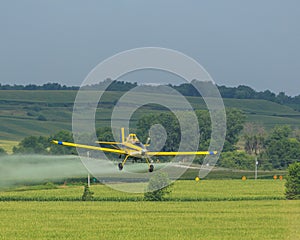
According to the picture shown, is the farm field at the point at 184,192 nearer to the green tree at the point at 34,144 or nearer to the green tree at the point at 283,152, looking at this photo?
the green tree at the point at 34,144

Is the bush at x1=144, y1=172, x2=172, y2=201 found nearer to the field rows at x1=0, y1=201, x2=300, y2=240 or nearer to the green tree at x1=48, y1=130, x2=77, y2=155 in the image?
the field rows at x1=0, y1=201, x2=300, y2=240

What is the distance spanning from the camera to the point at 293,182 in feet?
313

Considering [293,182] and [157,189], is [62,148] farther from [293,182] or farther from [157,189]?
[293,182]

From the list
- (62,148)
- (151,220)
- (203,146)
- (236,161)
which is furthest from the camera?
(203,146)

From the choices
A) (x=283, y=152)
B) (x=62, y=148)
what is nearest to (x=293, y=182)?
(x=62, y=148)

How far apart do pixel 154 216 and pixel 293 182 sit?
26.0 meters

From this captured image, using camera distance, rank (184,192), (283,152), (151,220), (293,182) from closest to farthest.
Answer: (151,220), (293,182), (184,192), (283,152)

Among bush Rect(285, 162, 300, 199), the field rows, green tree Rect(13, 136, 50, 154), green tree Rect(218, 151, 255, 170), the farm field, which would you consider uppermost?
green tree Rect(13, 136, 50, 154)

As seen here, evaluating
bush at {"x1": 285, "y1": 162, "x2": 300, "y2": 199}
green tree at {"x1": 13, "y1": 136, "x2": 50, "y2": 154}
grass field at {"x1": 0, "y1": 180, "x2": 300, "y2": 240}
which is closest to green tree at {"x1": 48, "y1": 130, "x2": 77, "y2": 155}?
green tree at {"x1": 13, "y1": 136, "x2": 50, "y2": 154}

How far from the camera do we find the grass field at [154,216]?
203 ft

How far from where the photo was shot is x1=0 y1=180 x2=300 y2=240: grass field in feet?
203

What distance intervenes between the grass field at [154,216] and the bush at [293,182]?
2005mm

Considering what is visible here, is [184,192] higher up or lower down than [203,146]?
lower down

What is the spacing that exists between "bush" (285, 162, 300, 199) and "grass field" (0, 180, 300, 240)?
2005mm
